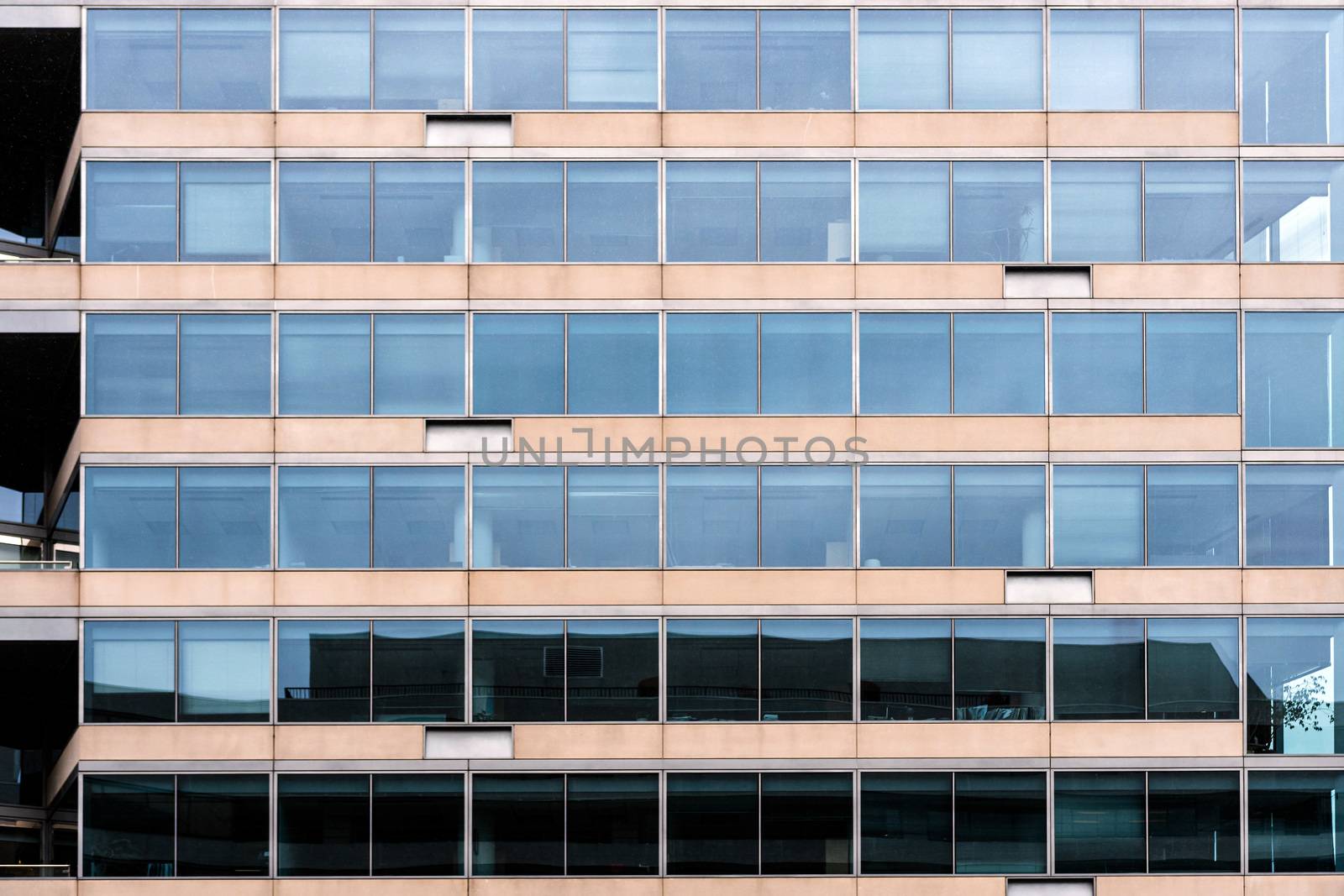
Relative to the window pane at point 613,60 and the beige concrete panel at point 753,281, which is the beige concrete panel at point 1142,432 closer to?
the beige concrete panel at point 753,281

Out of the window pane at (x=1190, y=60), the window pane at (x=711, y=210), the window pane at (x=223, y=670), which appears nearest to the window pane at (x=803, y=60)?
the window pane at (x=711, y=210)

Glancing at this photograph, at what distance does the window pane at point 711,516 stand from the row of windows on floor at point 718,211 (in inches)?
162

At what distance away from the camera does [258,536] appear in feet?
89.1

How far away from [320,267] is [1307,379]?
18564mm

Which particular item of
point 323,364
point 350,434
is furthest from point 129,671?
point 323,364

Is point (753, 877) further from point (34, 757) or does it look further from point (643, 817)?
point (34, 757)

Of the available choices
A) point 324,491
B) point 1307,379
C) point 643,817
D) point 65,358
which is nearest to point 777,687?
point 643,817

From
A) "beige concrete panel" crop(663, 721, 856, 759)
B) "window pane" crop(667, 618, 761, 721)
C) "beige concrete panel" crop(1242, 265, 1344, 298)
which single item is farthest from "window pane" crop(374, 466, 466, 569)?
"beige concrete panel" crop(1242, 265, 1344, 298)

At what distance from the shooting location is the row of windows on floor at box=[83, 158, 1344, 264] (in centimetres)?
2778

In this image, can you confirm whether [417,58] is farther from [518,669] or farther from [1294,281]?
[1294,281]

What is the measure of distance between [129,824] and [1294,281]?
23.6 meters

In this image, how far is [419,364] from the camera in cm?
2756

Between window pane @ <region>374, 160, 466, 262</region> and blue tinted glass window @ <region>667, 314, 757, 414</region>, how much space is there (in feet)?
14.6

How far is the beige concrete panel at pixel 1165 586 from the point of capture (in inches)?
1070
